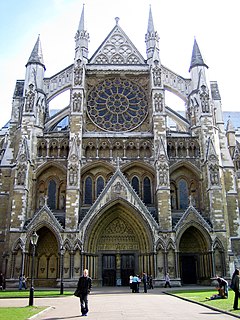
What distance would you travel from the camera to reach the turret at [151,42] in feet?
120

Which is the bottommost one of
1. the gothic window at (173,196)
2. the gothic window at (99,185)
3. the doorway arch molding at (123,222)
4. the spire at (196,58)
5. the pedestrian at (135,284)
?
the pedestrian at (135,284)

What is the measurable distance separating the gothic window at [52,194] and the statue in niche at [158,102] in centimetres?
1185

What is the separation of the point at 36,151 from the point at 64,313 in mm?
21332

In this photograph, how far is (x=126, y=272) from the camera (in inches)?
1206

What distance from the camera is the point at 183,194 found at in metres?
32.5

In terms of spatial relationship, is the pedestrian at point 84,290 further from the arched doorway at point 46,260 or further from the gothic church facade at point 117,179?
the arched doorway at point 46,260

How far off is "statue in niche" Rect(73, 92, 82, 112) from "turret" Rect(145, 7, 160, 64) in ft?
28.4

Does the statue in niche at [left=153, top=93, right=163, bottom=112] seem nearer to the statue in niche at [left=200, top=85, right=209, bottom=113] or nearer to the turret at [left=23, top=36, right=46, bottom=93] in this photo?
the statue in niche at [left=200, top=85, right=209, bottom=113]

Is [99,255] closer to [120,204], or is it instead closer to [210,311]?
[120,204]

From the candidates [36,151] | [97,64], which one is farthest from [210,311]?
[97,64]

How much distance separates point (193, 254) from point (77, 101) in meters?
17.4

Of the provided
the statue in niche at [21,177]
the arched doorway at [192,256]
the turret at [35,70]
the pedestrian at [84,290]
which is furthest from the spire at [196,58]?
the pedestrian at [84,290]

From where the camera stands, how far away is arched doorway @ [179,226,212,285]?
30000mm

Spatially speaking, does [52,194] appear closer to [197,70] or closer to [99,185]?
[99,185]
